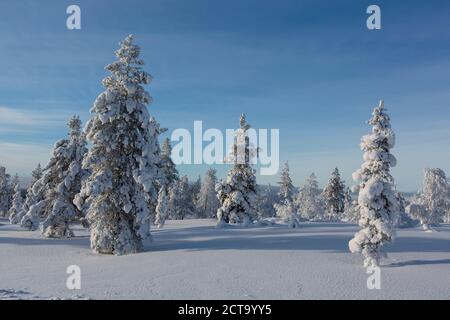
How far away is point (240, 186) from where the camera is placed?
140 feet

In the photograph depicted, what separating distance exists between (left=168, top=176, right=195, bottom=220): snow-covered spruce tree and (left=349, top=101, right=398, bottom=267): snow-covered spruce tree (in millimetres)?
52910

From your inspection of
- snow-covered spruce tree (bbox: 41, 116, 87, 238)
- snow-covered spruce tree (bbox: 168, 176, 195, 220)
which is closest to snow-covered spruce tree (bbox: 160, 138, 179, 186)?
snow-covered spruce tree (bbox: 168, 176, 195, 220)

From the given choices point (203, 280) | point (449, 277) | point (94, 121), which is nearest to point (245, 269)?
point (203, 280)

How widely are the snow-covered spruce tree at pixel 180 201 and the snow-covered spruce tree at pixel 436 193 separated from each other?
146 ft

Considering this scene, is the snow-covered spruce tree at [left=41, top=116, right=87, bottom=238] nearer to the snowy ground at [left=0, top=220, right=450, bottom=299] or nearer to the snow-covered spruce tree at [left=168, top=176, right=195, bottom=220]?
the snowy ground at [left=0, top=220, right=450, bottom=299]

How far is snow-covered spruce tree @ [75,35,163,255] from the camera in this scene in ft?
80.0

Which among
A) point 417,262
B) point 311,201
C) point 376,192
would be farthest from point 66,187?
point 311,201

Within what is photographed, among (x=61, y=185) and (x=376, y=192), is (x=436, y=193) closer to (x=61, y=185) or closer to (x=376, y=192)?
(x=376, y=192)

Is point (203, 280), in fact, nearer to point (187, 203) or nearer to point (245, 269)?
point (245, 269)

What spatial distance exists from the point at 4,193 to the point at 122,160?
81.5 meters

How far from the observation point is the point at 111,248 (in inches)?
971
